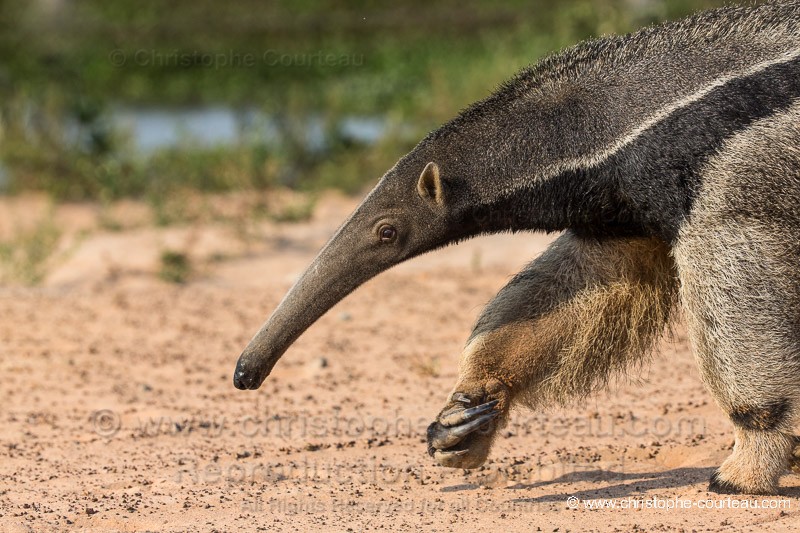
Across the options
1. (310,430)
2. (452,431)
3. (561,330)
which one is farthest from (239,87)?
(452,431)

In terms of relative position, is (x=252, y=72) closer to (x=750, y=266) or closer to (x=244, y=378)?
(x=244, y=378)

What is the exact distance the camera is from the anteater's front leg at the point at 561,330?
4.98m

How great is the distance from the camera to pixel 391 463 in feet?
18.0

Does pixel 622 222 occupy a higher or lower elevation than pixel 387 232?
lower

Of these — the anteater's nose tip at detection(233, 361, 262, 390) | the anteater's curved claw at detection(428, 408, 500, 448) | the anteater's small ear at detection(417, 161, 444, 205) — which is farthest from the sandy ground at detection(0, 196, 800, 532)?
the anteater's small ear at detection(417, 161, 444, 205)

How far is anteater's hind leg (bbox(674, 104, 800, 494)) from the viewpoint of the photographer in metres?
4.38

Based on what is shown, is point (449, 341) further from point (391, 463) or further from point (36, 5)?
point (36, 5)

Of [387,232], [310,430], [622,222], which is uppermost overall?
[387,232]

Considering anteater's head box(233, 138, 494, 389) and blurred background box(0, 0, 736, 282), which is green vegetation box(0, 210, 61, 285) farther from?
anteater's head box(233, 138, 494, 389)

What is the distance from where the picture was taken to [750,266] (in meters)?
4.39

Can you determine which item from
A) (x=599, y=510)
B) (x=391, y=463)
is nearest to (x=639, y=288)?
(x=599, y=510)

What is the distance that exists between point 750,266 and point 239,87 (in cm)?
2132

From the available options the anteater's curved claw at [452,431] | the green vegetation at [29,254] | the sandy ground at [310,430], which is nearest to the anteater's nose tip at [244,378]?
the sandy ground at [310,430]

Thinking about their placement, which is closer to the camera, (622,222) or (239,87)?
(622,222)
